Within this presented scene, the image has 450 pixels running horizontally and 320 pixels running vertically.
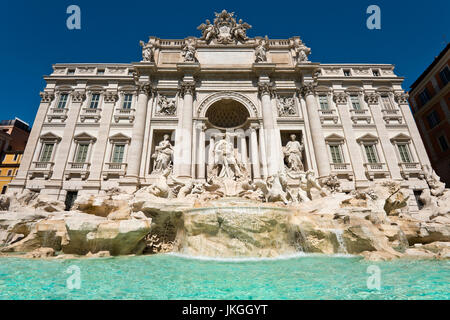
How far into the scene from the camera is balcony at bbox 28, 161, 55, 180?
1636 cm

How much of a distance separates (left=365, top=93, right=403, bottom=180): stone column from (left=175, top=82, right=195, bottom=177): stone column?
16.5 m

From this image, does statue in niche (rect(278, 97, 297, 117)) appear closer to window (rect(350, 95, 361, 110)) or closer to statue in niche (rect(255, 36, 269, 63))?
statue in niche (rect(255, 36, 269, 63))

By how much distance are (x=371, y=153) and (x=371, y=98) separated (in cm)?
568

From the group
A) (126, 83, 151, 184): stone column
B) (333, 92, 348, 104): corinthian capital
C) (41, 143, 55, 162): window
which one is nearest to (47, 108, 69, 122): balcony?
(41, 143, 55, 162): window

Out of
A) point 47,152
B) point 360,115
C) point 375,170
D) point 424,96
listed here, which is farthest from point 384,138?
point 47,152

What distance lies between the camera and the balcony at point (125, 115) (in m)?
18.4

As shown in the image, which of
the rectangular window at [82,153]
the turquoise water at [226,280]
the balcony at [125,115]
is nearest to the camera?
the turquoise water at [226,280]

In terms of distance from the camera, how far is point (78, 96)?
19016 mm

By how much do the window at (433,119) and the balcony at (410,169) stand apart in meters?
8.78

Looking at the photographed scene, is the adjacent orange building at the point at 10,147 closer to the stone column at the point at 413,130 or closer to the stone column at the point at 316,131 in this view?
the stone column at the point at 316,131

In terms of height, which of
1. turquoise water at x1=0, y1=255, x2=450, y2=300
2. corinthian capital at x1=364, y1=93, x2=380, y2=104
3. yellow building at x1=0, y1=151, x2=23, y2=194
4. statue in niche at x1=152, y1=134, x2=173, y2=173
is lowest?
turquoise water at x1=0, y1=255, x2=450, y2=300

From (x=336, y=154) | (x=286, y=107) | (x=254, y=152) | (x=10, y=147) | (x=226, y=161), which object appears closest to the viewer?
(x=226, y=161)

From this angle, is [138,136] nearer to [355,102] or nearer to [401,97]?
[355,102]

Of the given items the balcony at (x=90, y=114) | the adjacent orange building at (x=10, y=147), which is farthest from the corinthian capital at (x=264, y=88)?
the adjacent orange building at (x=10, y=147)
